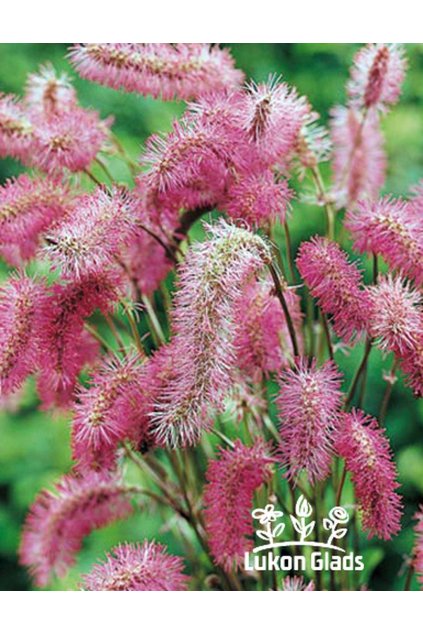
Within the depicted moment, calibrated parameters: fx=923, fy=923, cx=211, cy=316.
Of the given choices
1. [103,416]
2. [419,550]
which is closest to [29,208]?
[103,416]

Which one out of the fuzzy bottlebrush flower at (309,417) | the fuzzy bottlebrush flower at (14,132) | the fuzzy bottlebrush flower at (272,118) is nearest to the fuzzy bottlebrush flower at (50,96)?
the fuzzy bottlebrush flower at (14,132)

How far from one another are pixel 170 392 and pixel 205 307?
70 millimetres

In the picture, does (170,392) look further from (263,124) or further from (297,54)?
(297,54)

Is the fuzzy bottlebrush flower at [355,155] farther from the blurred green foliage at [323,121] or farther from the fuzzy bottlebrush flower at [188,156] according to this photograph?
the fuzzy bottlebrush flower at [188,156]

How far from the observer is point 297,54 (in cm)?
85

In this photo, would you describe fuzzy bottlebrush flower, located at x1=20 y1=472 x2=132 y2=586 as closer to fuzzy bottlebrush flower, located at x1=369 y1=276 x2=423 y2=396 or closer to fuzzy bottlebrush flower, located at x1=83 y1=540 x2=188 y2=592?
fuzzy bottlebrush flower, located at x1=83 y1=540 x2=188 y2=592

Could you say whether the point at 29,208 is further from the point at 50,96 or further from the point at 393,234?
the point at 393,234

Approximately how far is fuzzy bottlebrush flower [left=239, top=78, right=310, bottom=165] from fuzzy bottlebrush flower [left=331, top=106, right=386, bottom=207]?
93mm

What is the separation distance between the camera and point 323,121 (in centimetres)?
85

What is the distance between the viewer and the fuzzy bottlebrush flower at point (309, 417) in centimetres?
65

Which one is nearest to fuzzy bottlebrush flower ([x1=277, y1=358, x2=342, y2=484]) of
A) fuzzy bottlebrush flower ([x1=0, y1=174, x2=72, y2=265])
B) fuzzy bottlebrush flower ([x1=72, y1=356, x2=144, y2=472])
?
fuzzy bottlebrush flower ([x1=72, y1=356, x2=144, y2=472])

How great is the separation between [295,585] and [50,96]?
0.44 m

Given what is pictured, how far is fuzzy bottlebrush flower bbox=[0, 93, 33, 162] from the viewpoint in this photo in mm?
725

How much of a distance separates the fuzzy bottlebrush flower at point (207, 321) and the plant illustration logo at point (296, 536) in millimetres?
148
